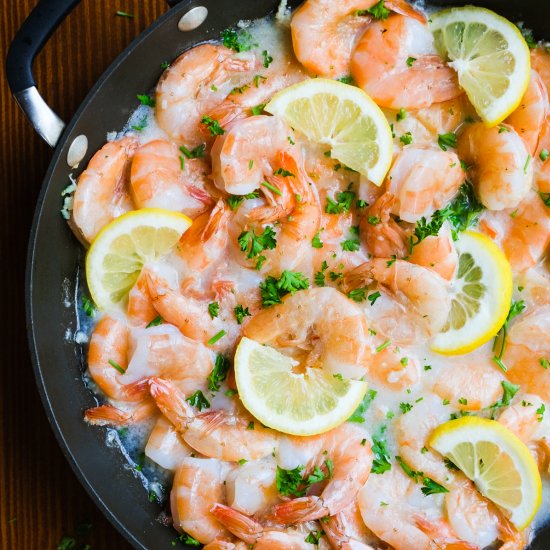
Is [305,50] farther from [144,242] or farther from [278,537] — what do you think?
[278,537]

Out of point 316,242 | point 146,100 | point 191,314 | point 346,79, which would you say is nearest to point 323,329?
point 316,242

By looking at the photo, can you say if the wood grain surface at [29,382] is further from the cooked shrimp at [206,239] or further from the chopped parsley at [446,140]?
the chopped parsley at [446,140]

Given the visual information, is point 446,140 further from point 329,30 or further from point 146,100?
point 146,100

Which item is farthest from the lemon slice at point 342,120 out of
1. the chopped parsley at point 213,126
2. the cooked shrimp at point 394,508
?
the cooked shrimp at point 394,508

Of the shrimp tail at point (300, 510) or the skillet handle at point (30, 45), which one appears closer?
the skillet handle at point (30, 45)

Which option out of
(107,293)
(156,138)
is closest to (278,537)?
(107,293)

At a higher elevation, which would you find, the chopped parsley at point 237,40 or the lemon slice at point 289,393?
the chopped parsley at point 237,40
